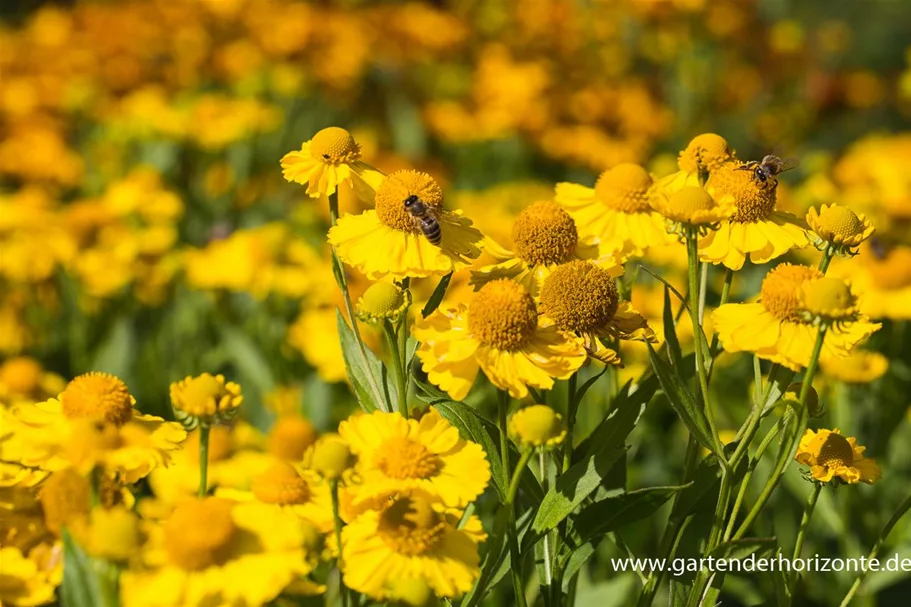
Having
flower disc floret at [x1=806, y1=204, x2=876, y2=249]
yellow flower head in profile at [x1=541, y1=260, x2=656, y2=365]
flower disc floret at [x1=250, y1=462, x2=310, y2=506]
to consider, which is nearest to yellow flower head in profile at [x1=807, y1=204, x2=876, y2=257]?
flower disc floret at [x1=806, y1=204, x2=876, y2=249]

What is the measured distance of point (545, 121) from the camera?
4137 mm

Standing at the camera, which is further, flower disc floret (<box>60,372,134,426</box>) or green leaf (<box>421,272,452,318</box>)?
green leaf (<box>421,272,452,318</box>)

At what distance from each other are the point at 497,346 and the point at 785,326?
0.30 metres

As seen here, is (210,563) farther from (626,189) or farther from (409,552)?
(626,189)

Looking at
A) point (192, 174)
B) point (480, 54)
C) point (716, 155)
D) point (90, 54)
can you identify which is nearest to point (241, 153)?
point (192, 174)

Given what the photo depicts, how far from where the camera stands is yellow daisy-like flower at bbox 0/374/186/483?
3.10 feet

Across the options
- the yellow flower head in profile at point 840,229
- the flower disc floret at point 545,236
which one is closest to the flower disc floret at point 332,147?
the flower disc floret at point 545,236

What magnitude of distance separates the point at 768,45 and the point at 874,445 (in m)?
3.26

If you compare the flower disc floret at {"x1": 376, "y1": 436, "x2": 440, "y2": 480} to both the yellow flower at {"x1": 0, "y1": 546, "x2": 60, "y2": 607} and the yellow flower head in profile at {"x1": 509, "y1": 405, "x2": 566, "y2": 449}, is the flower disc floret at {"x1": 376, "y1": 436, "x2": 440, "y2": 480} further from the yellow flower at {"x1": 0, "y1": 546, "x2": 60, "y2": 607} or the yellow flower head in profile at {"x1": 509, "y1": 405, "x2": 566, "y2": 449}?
the yellow flower at {"x1": 0, "y1": 546, "x2": 60, "y2": 607}

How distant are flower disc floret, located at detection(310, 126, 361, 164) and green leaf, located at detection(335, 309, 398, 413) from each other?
195mm

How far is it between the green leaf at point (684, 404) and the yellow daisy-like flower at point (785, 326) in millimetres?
69

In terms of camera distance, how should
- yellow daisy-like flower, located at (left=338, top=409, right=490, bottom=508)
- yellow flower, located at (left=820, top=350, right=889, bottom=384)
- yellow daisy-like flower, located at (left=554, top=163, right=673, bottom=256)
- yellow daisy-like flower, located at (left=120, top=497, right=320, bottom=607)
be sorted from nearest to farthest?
yellow daisy-like flower, located at (left=120, top=497, right=320, bottom=607)
yellow daisy-like flower, located at (left=338, top=409, right=490, bottom=508)
yellow daisy-like flower, located at (left=554, top=163, right=673, bottom=256)
yellow flower, located at (left=820, top=350, right=889, bottom=384)

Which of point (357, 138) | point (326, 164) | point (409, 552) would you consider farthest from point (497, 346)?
point (357, 138)

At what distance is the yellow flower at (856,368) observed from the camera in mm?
1860
